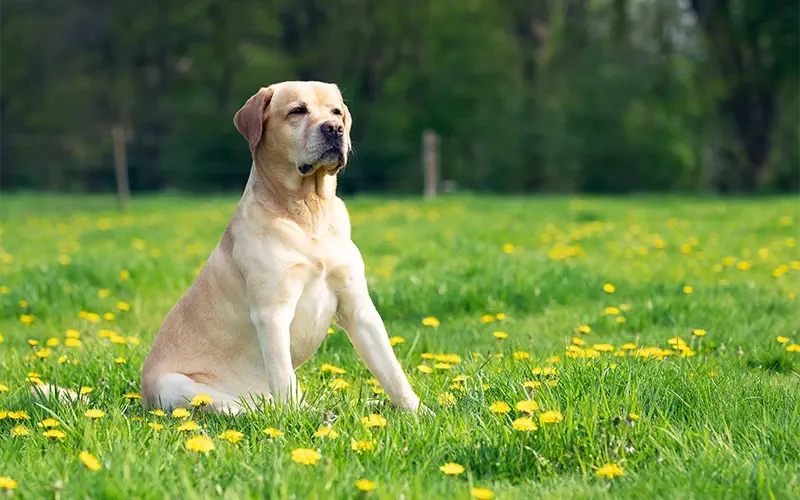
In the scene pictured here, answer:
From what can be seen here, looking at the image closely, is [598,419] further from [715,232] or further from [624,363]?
[715,232]

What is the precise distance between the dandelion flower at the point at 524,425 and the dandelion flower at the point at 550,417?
34mm

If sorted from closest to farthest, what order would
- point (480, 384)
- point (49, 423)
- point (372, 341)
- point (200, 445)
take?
point (200, 445) → point (49, 423) → point (480, 384) → point (372, 341)

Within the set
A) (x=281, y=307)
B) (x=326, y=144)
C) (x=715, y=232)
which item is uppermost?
(x=326, y=144)

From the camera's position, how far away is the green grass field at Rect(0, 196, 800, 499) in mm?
2623

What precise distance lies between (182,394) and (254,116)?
119 centimetres

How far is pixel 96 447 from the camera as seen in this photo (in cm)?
291

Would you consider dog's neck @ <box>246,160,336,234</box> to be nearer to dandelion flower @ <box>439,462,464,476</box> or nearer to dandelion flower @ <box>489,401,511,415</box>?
dandelion flower @ <box>489,401,511,415</box>

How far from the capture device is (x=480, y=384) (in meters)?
3.48

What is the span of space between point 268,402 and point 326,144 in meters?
1.07

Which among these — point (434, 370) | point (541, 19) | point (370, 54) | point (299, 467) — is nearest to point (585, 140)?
point (541, 19)

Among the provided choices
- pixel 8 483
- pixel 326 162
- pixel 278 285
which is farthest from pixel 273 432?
pixel 326 162

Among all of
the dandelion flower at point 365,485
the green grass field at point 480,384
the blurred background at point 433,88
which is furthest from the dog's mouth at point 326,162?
the blurred background at point 433,88

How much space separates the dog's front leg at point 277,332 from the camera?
354 centimetres

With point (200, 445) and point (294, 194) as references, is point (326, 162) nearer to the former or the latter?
point (294, 194)
